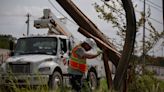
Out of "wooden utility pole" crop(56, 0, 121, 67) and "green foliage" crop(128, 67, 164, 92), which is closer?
"wooden utility pole" crop(56, 0, 121, 67)

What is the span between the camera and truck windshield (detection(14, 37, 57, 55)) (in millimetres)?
16453

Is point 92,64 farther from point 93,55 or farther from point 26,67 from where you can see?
point 93,55

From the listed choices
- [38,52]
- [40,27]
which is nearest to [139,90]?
[38,52]

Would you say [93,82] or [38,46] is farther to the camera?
[38,46]

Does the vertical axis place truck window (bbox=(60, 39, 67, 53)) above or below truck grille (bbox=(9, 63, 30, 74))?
above

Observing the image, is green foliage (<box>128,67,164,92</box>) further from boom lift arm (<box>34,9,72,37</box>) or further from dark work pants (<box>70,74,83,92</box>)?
boom lift arm (<box>34,9,72,37</box>)

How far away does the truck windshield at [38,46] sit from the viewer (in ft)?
54.0

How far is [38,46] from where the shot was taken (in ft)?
54.5

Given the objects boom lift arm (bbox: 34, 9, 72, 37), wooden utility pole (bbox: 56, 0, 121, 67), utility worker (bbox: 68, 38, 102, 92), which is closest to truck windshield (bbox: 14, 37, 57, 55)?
boom lift arm (bbox: 34, 9, 72, 37)

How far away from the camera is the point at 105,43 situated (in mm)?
10055

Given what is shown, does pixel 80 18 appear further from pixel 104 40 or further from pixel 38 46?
pixel 38 46

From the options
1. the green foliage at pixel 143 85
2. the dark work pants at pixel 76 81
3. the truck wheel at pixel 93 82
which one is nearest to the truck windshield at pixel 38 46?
the truck wheel at pixel 93 82

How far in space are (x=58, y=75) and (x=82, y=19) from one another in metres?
5.75

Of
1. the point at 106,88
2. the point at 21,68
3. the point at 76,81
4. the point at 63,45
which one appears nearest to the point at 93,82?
the point at 76,81
